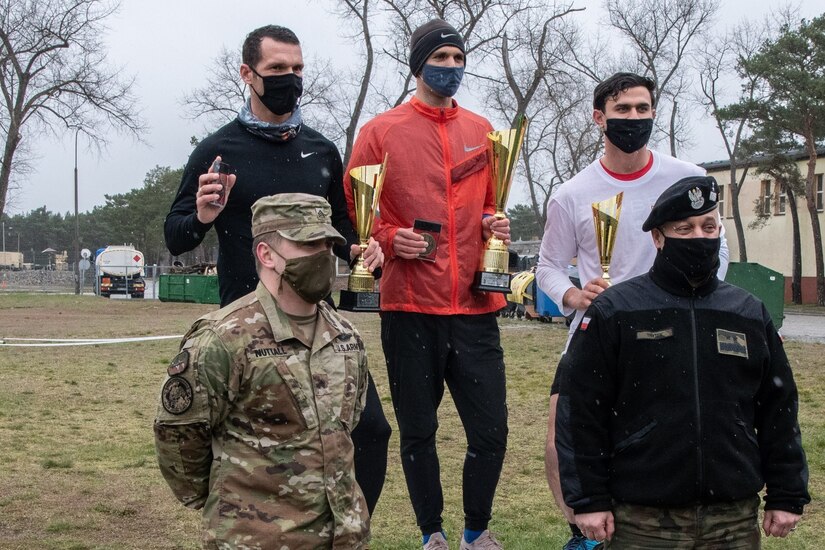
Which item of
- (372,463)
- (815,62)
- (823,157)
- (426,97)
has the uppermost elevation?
(815,62)

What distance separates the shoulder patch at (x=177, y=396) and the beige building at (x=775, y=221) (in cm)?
4627

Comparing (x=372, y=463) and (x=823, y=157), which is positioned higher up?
(x=823, y=157)

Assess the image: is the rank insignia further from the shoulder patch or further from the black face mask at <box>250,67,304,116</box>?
the black face mask at <box>250,67,304,116</box>

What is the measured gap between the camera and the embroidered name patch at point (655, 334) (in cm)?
343

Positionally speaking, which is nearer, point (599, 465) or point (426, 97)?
point (599, 465)

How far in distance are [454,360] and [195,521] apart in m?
2.18

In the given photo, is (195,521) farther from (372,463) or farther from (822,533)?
(822,533)

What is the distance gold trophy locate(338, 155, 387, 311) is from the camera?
15.2 feet

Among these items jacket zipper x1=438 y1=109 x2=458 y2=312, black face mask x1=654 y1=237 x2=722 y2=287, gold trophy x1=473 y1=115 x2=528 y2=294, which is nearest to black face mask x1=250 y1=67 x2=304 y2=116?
jacket zipper x1=438 y1=109 x2=458 y2=312

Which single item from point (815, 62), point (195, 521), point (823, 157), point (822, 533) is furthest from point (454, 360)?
point (823, 157)

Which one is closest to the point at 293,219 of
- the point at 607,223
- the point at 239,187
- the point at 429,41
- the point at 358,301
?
the point at 239,187

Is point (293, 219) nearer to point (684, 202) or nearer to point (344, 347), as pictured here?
point (344, 347)

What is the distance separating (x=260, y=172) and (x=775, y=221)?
2126 inches

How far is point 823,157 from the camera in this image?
4975 cm
